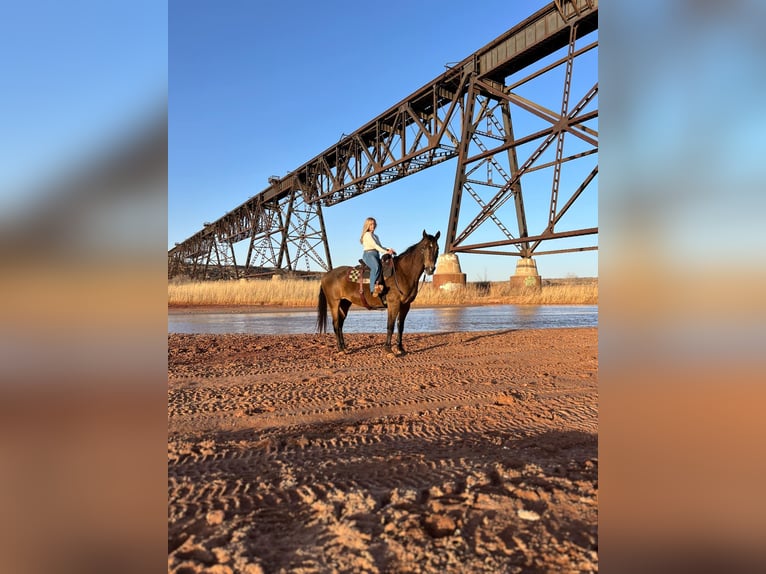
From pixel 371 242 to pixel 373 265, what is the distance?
1.18ft

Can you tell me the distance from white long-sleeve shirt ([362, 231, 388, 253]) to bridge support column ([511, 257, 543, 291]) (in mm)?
10511

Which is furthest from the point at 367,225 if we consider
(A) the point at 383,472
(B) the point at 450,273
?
(B) the point at 450,273

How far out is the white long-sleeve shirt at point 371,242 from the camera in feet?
19.8

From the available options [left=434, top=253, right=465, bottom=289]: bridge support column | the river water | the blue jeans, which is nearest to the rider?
the blue jeans

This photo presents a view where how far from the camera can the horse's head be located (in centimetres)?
585

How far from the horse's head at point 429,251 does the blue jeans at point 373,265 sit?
70 cm

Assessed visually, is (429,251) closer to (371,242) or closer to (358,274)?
(371,242)

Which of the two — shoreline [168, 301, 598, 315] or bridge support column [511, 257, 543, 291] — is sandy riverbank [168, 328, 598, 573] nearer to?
bridge support column [511, 257, 543, 291]
